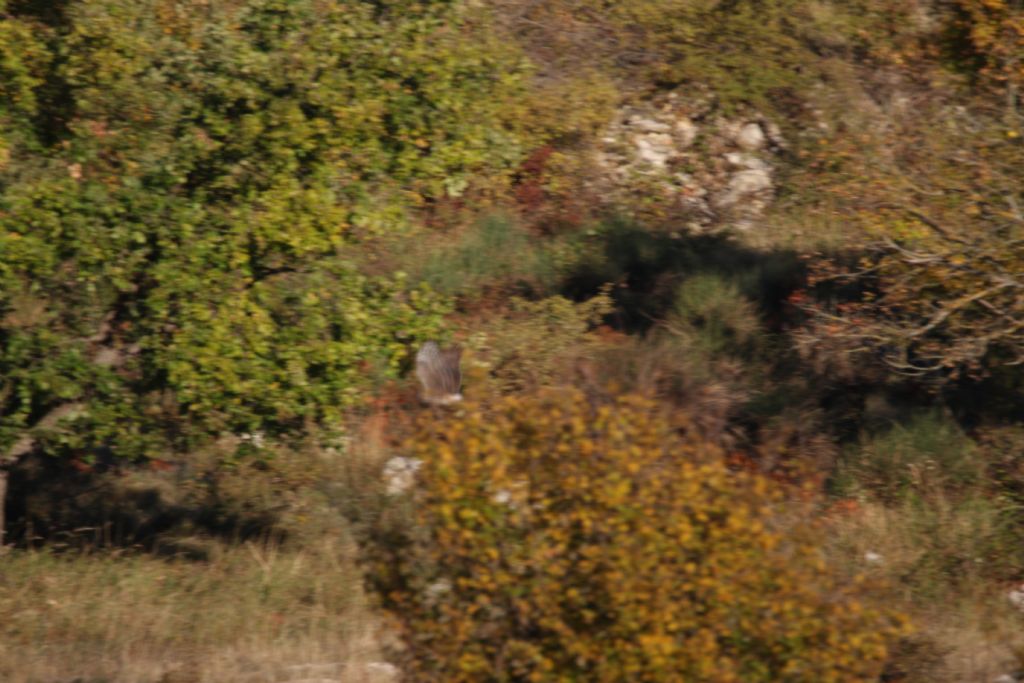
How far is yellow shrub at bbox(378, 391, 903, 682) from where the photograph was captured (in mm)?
4414

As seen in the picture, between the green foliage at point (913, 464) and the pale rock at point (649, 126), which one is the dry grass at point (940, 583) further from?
the pale rock at point (649, 126)

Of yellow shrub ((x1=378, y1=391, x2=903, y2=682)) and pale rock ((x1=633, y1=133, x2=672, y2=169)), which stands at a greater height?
yellow shrub ((x1=378, y1=391, x2=903, y2=682))

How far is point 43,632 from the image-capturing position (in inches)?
286

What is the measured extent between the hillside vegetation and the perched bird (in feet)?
0.66

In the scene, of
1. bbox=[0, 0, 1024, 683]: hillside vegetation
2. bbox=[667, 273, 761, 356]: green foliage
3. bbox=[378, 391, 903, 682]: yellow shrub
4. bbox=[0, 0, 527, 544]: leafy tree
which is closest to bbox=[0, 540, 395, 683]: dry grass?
bbox=[0, 0, 1024, 683]: hillside vegetation

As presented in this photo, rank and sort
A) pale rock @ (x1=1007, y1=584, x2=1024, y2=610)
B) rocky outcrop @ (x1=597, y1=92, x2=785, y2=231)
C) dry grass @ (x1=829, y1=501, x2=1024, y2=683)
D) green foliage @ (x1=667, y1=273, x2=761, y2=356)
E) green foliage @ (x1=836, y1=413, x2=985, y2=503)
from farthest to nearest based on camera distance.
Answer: rocky outcrop @ (x1=597, y1=92, x2=785, y2=231) < green foliage @ (x1=667, y1=273, x2=761, y2=356) < green foliage @ (x1=836, y1=413, x2=985, y2=503) < pale rock @ (x1=1007, y1=584, x2=1024, y2=610) < dry grass @ (x1=829, y1=501, x2=1024, y2=683)

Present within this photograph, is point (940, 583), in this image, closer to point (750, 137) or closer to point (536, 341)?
point (536, 341)

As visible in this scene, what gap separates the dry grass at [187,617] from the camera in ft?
21.8

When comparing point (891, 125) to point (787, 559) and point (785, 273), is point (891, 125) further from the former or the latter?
point (787, 559)

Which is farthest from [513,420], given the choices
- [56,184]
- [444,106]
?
[444,106]

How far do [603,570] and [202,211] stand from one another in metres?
4.16

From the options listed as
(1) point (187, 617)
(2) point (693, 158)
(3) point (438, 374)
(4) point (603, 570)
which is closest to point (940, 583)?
(3) point (438, 374)

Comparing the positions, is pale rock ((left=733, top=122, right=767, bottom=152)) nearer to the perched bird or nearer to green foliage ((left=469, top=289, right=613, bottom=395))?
green foliage ((left=469, top=289, right=613, bottom=395))

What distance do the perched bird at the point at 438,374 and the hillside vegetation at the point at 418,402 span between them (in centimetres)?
20
